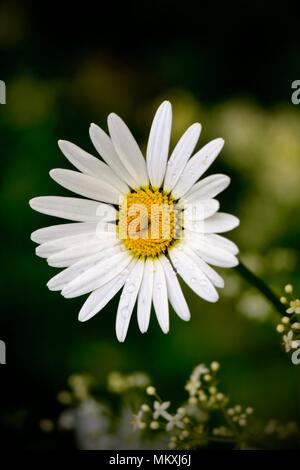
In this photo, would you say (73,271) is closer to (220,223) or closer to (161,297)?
(161,297)

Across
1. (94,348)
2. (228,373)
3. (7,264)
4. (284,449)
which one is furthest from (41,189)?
(284,449)

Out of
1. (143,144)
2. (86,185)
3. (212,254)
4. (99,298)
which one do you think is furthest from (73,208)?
(143,144)

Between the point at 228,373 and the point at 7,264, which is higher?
the point at 7,264

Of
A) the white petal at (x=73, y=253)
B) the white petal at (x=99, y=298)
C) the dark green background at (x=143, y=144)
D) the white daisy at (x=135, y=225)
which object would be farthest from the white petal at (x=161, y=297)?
the dark green background at (x=143, y=144)

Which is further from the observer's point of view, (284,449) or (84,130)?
(84,130)
